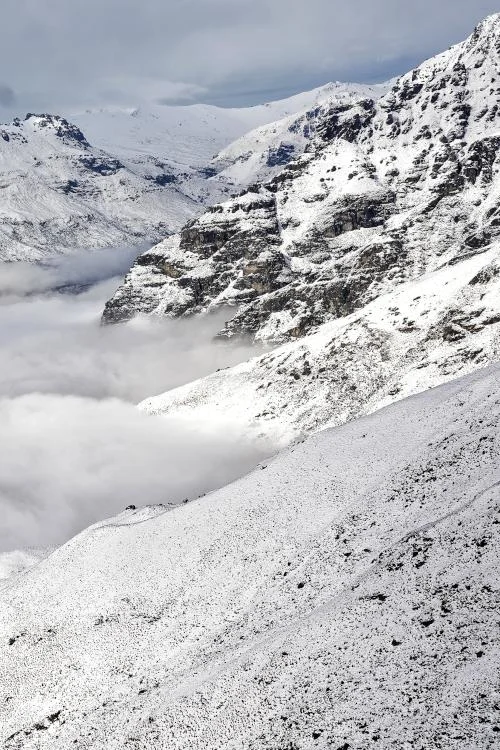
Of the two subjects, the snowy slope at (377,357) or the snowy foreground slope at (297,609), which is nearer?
the snowy foreground slope at (297,609)

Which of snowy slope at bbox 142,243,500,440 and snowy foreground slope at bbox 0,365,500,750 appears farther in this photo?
snowy slope at bbox 142,243,500,440

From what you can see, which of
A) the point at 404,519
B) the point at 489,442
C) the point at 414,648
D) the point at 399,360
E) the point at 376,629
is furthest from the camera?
the point at 399,360

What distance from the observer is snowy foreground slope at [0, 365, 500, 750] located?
104ft

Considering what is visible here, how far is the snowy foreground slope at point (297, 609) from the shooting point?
104ft

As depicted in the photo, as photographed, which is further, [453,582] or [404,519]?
[404,519]

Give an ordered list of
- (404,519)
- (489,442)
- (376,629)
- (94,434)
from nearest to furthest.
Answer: (376,629) < (404,519) < (489,442) < (94,434)

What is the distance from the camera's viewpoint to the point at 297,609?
4381 cm

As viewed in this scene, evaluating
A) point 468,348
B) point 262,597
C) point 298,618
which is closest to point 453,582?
point 298,618

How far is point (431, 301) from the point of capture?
146 meters

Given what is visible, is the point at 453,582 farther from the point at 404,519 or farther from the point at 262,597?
the point at 262,597

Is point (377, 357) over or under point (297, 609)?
under

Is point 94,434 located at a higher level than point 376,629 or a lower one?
lower

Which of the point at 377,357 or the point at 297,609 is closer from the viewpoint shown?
the point at 297,609

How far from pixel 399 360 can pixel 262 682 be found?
10920 cm
